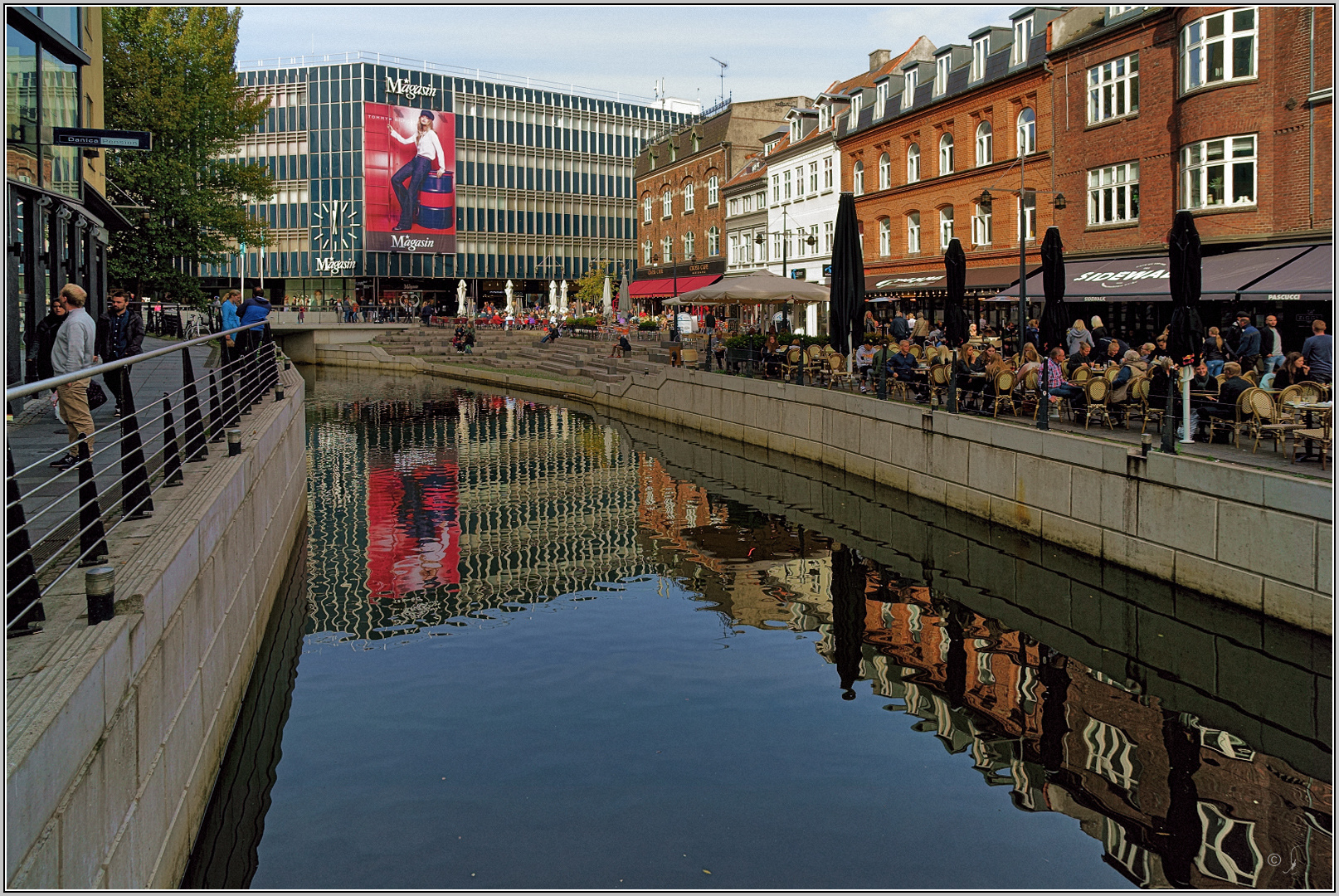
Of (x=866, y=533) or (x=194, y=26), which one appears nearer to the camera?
(x=866, y=533)

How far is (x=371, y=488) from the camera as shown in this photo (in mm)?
23156

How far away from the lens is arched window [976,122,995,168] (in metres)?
38.4

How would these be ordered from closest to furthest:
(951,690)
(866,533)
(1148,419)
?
(951,690), (1148,419), (866,533)

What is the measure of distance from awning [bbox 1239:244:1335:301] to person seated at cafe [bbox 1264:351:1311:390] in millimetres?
6385

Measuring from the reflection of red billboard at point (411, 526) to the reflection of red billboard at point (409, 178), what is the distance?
70616 mm

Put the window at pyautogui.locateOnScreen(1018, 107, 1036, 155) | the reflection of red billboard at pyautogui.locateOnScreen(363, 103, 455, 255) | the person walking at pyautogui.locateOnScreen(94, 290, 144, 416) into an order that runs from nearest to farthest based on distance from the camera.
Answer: the person walking at pyautogui.locateOnScreen(94, 290, 144, 416), the window at pyautogui.locateOnScreen(1018, 107, 1036, 155), the reflection of red billboard at pyautogui.locateOnScreen(363, 103, 455, 255)

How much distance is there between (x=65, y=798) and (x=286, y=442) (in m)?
12.6

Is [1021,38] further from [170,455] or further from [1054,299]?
[170,455]

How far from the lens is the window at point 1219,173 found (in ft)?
85.5

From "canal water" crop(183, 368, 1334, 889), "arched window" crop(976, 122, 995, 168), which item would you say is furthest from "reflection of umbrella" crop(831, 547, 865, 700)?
"arched window" crop(976, 122, 995, 168)

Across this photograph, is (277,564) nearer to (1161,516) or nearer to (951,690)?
(951,690)

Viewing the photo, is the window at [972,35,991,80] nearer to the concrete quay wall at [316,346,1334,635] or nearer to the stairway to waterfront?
the stairway to waterfront

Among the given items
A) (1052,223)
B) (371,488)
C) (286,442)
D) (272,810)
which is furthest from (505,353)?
(272,810)

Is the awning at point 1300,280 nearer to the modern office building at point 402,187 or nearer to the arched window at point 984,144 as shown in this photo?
the arched window at point 984,144
